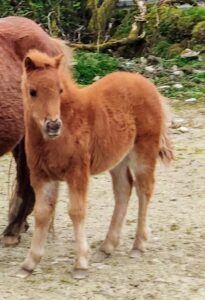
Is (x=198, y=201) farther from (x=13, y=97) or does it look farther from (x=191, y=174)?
(x=13, y=97)

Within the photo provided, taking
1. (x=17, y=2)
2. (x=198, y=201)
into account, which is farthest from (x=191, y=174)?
(x=17, y=2)

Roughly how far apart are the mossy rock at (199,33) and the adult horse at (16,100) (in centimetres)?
602

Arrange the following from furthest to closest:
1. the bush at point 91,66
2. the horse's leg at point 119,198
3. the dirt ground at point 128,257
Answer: the bush at point 91,66 < the horse's leg at point 119,198 < the dirt ground at point 128,257

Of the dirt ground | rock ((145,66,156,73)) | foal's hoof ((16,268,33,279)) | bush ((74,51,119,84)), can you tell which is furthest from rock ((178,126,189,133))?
foal's hoof ((16,268,33,279))

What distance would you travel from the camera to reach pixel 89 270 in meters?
4.33

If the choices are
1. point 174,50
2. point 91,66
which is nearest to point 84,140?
point 91,66

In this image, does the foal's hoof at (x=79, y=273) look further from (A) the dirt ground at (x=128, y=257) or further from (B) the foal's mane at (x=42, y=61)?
(B) the foal's mane at (x=42, y=61)

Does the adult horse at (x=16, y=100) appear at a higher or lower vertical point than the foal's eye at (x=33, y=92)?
lower

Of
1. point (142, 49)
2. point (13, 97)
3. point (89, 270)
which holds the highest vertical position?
point (13, 97)

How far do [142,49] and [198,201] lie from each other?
562 cm

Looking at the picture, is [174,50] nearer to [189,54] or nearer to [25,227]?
[189,54]

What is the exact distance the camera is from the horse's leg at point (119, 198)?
460cm

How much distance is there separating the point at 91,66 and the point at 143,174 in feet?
17.2

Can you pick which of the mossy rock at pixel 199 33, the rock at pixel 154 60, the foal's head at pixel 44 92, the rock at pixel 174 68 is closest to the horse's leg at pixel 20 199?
the foal's head at pixel 44 92
